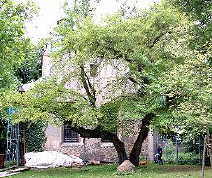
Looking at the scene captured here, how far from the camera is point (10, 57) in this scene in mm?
17656

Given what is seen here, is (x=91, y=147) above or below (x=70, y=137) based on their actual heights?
below

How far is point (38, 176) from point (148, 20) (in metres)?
8.84

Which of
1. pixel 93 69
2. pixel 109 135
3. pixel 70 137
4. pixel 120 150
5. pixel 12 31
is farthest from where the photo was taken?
pixel 70 137

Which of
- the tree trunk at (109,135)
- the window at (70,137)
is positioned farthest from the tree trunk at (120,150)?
the window at (70,137)

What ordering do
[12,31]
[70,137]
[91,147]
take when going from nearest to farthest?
[12,31], [91,147], [70,137]

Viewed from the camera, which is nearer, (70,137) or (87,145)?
(87,145)

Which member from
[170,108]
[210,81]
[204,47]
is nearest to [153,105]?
[170,108]

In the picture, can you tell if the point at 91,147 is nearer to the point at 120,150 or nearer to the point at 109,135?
the point at 120,150

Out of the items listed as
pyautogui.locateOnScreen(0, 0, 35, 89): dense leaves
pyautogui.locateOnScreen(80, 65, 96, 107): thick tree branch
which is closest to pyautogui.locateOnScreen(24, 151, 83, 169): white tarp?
pyautogui.locateOnScreen(80, 65, 96, 107): thick tree branch

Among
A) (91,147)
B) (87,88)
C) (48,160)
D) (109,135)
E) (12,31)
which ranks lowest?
(48,160)

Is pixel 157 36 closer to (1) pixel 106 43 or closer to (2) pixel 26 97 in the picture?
(1) pixel 106 43

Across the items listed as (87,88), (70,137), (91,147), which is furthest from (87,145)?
(87,88)

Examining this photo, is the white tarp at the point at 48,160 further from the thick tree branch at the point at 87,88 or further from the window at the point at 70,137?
the thick tree branch at the point at 87,88

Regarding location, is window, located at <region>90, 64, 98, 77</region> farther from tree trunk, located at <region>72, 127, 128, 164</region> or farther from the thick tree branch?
tree trunk, located at <region>72, 127, 128, 164</region>
